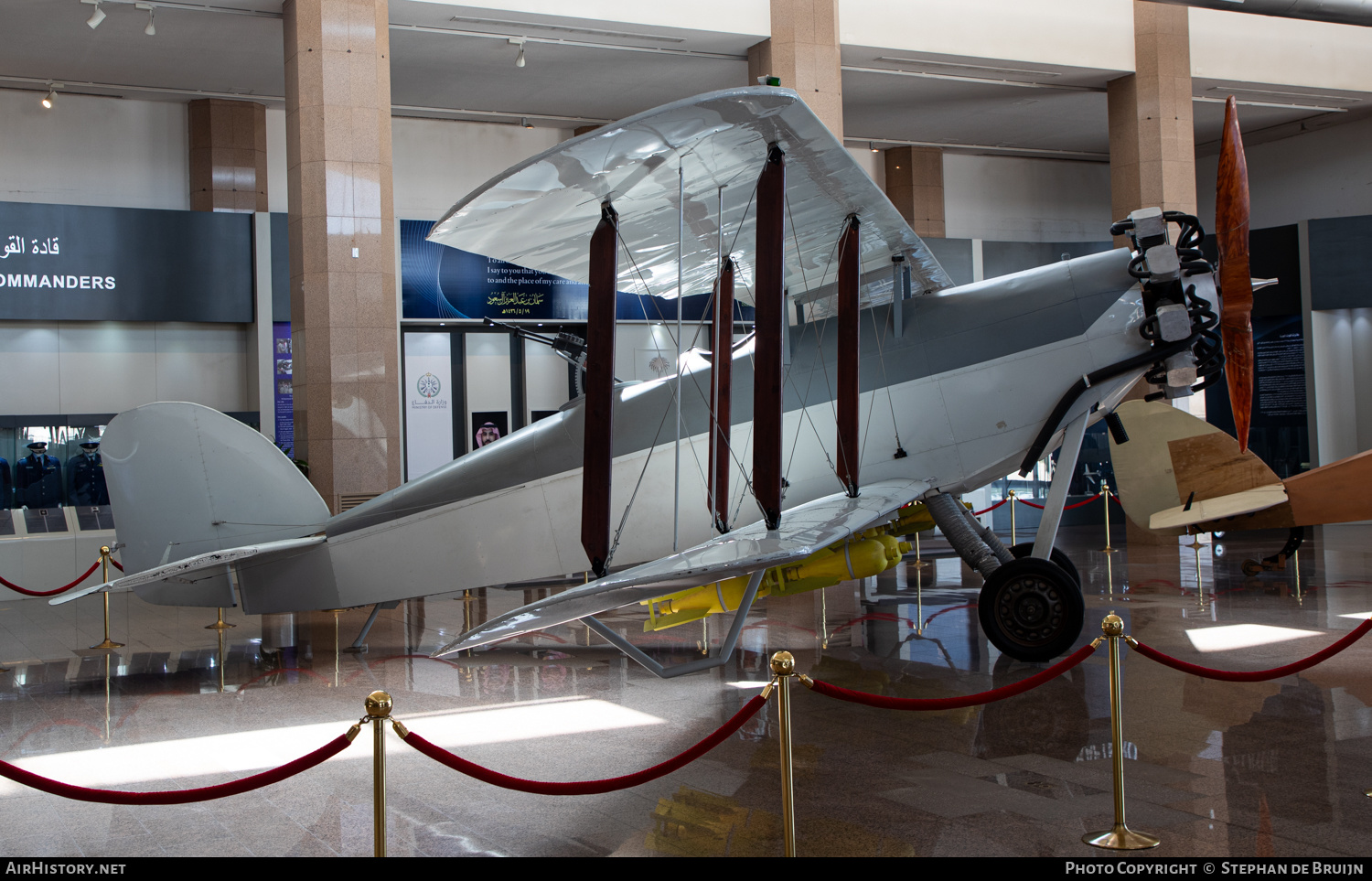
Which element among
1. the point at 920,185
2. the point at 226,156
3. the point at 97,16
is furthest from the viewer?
the point at 920,185

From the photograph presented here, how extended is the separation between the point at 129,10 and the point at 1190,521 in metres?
12.2

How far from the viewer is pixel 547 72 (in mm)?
13875

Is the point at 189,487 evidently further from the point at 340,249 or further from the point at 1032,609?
the point at 1032,609

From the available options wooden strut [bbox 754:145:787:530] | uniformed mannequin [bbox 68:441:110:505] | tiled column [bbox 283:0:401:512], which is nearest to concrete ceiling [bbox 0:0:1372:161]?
tiled column [bbox 283:0:401:512]

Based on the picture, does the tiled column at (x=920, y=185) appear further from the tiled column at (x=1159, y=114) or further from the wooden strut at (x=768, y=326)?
the wooden strut at (x=768, y=326)

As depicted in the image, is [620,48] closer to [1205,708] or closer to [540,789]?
[1205,708]

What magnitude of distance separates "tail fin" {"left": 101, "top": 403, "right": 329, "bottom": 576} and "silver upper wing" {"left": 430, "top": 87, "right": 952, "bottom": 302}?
2701mm

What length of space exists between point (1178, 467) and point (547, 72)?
9.37 meters

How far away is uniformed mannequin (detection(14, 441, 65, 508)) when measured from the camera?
12.9 m

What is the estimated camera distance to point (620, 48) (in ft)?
42.2

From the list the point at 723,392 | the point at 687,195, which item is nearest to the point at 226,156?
the point at 723,392

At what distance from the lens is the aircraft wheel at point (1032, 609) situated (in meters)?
6.01

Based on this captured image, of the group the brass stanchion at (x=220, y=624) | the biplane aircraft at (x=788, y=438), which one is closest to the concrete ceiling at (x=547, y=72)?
the biplane aircraft at (x=788, y=438)
